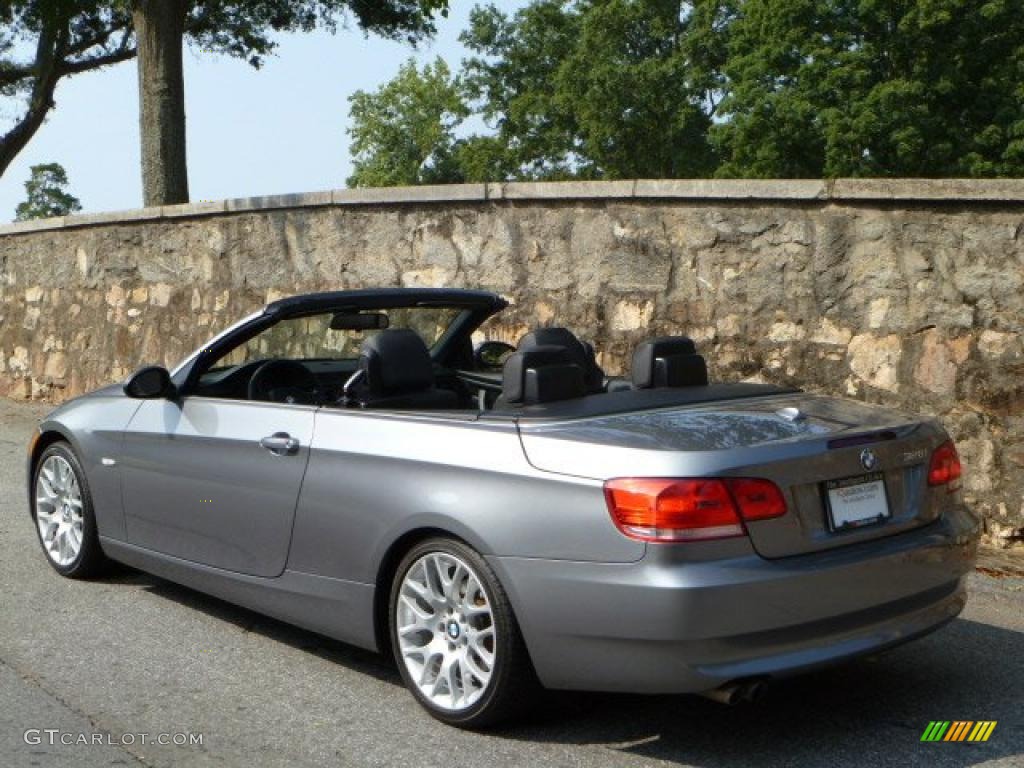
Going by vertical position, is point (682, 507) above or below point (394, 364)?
below

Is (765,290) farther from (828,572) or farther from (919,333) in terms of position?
(828,572)

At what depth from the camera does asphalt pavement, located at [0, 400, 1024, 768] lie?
4.27 m

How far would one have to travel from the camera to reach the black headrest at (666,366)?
5.14 m

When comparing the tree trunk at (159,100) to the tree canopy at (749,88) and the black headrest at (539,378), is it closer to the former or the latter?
the black headrest at (539,378)

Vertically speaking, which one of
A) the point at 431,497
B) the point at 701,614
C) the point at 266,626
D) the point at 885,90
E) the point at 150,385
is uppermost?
the point at 885,90

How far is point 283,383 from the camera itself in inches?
229

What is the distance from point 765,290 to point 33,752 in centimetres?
528

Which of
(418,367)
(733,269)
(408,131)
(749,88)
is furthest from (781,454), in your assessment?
(408,131)

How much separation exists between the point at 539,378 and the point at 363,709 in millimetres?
1231

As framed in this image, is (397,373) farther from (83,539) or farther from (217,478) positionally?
(83,539)

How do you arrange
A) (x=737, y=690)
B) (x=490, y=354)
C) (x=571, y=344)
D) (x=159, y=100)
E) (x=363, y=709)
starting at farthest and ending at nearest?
1. (x=159, y=100)
2. (x=490, y=354)
3. (x=571, y=344)
4. (x=363, y=709)
5. (x=737, y=690)

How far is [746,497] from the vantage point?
13.5ft

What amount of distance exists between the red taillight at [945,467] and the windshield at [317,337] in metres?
2.07

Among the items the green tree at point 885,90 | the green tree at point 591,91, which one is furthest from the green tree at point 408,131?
the green tree at point 885,90
